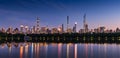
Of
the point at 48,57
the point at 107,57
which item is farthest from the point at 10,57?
the point at 107,57

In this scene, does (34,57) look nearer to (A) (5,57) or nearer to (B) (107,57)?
(A) (5,57)

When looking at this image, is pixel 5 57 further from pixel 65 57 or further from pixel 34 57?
pixel 65 57

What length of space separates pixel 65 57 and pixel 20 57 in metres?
6.95

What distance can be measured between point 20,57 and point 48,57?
14.1ft

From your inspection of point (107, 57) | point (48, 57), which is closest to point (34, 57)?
point (48, 57)

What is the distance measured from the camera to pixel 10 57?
53.8m

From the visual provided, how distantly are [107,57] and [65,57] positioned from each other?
254 inches

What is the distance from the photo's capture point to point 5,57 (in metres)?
53.5

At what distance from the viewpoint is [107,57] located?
54.7 meters

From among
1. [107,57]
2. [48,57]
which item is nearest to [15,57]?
[48,57]

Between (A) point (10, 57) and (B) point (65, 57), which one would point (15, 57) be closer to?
(A) point (10, 57)

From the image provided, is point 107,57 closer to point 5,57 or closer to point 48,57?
point 48,57

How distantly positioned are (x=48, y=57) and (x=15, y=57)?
5.02 m

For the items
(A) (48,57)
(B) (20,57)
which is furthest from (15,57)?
(A) (48,57)
